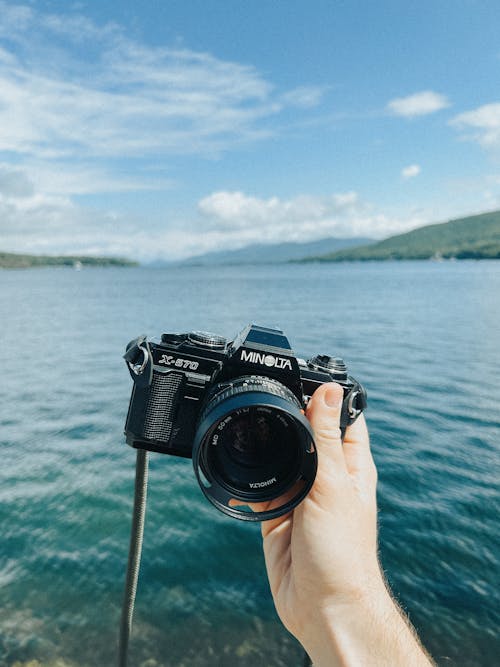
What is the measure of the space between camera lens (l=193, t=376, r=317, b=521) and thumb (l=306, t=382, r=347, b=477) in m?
0.10

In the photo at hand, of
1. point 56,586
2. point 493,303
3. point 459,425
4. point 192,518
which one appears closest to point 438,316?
point 493,303

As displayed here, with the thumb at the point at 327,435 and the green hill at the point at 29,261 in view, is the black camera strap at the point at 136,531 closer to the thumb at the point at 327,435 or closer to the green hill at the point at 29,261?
the thumb at the point at 327,435

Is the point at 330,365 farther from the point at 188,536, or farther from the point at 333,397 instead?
the point at 188,536

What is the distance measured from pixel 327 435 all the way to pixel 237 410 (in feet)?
1.45

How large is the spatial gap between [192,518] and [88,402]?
6.74 metres

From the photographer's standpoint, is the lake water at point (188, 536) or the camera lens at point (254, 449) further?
the lake water at point (188, 536)

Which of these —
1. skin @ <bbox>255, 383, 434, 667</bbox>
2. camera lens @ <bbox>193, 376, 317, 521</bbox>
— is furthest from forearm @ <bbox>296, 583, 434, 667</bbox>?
camera lens @ <bbox>193, 376, 317, 521</bbox>

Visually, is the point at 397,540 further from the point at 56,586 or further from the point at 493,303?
the point at 493,303

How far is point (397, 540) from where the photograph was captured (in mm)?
6719

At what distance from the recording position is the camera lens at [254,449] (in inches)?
79.4

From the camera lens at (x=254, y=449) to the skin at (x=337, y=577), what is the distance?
10 cm

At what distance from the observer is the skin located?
6.29ft

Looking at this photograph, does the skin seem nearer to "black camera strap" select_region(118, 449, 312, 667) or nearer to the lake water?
"black camera strap" select_region(118, 449, 312, 667)

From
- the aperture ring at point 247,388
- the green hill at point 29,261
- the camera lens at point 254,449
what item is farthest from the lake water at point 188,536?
the green hill at point 29,261
